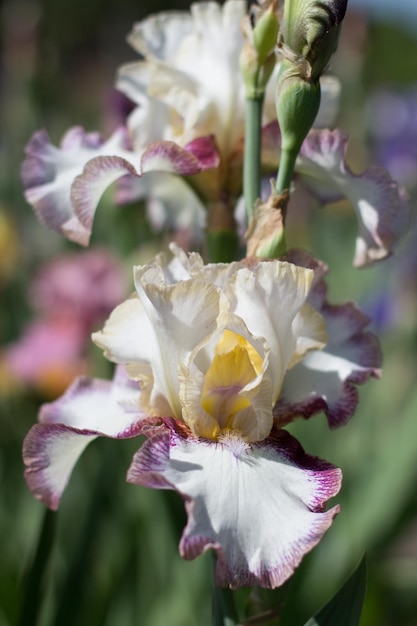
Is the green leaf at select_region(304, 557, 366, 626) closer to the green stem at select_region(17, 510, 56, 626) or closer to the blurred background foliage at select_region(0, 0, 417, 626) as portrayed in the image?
the blurred background foliage at select_region(0, 0, 417, 626)

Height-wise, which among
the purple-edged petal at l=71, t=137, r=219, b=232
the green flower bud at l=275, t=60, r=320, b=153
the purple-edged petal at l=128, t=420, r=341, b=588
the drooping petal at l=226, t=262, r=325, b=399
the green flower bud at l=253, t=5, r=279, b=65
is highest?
the green flower bud at l=253, t=5, r=279, b=65

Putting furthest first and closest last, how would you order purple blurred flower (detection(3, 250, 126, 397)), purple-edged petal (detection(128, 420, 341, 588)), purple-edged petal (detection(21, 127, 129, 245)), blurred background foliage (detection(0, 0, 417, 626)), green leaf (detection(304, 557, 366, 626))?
purple blurred flower (detection(3, 250, 126, 397)) < blurred background foliage (detection(0, 0, 417, 626)) < purple-edged petal (detection(21, 127, 129, 245)) < green leaf (detection(304, 557, 366, 626)) < purple-edged petal (detection(128, 420, 341, 588))

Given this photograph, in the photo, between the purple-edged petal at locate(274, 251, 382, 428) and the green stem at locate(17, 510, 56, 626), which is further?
the green stem at locate(17, 510, 56, 626)

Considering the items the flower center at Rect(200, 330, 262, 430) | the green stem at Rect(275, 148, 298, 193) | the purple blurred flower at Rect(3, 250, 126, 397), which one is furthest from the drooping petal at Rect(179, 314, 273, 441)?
the purple blurred flower at Rect(3, 250, 126, 397)

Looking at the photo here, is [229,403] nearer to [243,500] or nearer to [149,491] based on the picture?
[243,500]

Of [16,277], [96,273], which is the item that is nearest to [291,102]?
[96,273]

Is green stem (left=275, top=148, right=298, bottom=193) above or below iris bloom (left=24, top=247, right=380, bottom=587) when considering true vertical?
above

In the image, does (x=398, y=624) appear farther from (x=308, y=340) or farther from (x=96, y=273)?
(x=308, y=340)

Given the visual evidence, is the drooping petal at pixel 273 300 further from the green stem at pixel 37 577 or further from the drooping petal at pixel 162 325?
the green stem at pixel 37 577

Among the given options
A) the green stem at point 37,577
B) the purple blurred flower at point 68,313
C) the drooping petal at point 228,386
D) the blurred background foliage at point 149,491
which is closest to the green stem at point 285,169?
the drooping petal at point 228,386
